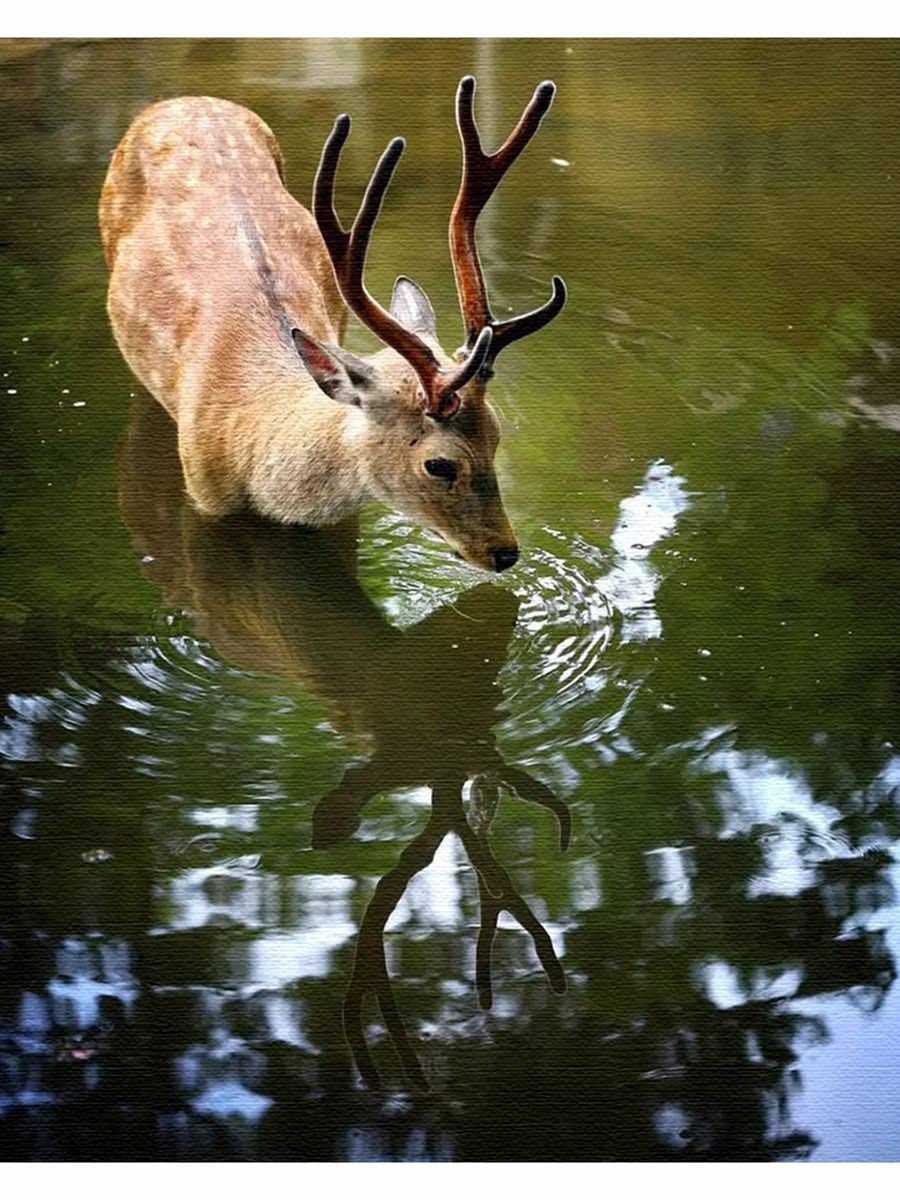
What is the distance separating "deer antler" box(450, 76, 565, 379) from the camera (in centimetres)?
360

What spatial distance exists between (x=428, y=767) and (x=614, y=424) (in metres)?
0.90

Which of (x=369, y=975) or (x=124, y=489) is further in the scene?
(x=124, y=489)

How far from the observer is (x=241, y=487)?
3912 millimetres

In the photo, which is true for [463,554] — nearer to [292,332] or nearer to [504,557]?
[504,557]

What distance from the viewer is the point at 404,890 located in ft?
11.4

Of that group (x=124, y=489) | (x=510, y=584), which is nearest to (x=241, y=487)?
(x=124, y=489)

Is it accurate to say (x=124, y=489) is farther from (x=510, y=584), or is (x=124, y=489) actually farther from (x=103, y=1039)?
(x=103, y=1039)

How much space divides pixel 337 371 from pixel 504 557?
49 cm

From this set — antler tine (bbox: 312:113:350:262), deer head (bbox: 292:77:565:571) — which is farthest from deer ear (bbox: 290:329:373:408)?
antler tine (bbox: 312:113:350:262)

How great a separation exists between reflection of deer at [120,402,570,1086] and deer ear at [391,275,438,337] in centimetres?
44

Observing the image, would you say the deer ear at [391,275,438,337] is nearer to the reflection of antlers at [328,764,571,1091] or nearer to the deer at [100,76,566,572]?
the deer at [100,76,566,572]

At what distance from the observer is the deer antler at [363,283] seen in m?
3.44

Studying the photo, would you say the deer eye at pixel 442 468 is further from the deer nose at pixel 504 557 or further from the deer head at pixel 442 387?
the deer nose at pixel 504 557

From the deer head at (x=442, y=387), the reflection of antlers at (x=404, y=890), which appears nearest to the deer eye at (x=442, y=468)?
the deer head at (x=442, y=387)
